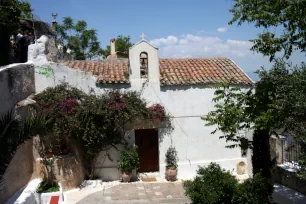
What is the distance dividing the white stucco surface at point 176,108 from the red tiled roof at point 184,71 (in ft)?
1.15

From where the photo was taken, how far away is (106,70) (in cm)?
1530

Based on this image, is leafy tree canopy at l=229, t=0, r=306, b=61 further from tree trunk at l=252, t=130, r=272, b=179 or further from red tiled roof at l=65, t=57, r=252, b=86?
red tiled roof at l=65, t=57, r=252, b=86

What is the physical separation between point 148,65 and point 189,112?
2926mm

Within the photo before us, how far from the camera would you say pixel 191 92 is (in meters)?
14.7

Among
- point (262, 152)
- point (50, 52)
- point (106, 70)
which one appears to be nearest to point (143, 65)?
point (106, 70)

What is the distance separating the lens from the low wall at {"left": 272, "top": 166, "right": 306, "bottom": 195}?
973 centimetres

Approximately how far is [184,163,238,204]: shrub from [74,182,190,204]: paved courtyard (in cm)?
301

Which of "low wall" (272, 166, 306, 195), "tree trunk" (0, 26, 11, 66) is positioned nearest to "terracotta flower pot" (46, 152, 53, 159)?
"tree trunk" (0, 26, 11, 66)

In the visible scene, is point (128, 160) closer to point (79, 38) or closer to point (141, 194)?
point (141, 194)

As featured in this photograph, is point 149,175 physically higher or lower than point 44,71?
lower

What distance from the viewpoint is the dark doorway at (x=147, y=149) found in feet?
49.8

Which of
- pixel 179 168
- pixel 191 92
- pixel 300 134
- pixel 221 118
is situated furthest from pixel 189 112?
pixel 300 134

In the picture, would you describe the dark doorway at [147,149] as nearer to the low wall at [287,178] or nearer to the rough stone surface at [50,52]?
the rough stone surface at [50,52]

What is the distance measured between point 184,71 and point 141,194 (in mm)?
6323
